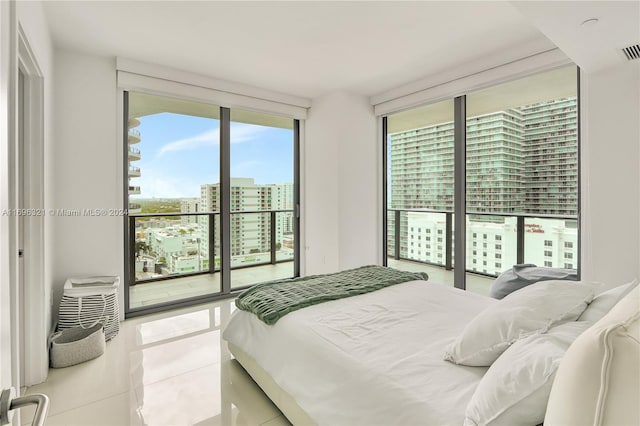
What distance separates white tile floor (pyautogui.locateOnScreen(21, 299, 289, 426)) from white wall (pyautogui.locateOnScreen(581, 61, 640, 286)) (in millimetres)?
2587

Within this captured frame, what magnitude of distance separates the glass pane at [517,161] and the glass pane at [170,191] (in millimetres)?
3172

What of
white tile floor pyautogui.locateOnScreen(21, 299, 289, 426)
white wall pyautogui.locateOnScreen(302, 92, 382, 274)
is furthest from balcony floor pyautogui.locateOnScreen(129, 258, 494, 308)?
white tile floor pyautogui.locateOnScreen(21, 299, 289, 426)

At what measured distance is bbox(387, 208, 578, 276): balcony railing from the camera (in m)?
3.51

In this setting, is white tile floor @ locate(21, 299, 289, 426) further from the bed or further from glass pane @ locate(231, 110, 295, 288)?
glass pane @ locate(231, 110, 295, 288)

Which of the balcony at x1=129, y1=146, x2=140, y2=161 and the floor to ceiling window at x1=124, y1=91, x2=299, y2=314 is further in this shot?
the floor to ceiling window at x1=124, y1=91, x2=299, y2=314

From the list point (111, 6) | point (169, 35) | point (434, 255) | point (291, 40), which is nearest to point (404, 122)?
point (434, 255)

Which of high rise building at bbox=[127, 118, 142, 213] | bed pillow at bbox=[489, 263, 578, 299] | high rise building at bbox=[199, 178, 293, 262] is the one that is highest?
high rise building at bbox=[127, 118, 142, 213]

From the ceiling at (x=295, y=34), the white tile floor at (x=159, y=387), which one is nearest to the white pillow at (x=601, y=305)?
the white tile floor at (x=159, y=387)

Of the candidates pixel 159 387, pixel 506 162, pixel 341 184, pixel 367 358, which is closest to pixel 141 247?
pixel 159 387

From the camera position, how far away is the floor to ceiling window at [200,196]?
394 centimetres

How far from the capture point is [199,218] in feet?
14.7

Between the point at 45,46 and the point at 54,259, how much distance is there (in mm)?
1840

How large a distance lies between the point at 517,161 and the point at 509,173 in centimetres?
14

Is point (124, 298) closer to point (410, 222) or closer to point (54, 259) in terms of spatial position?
point (54, 259)
